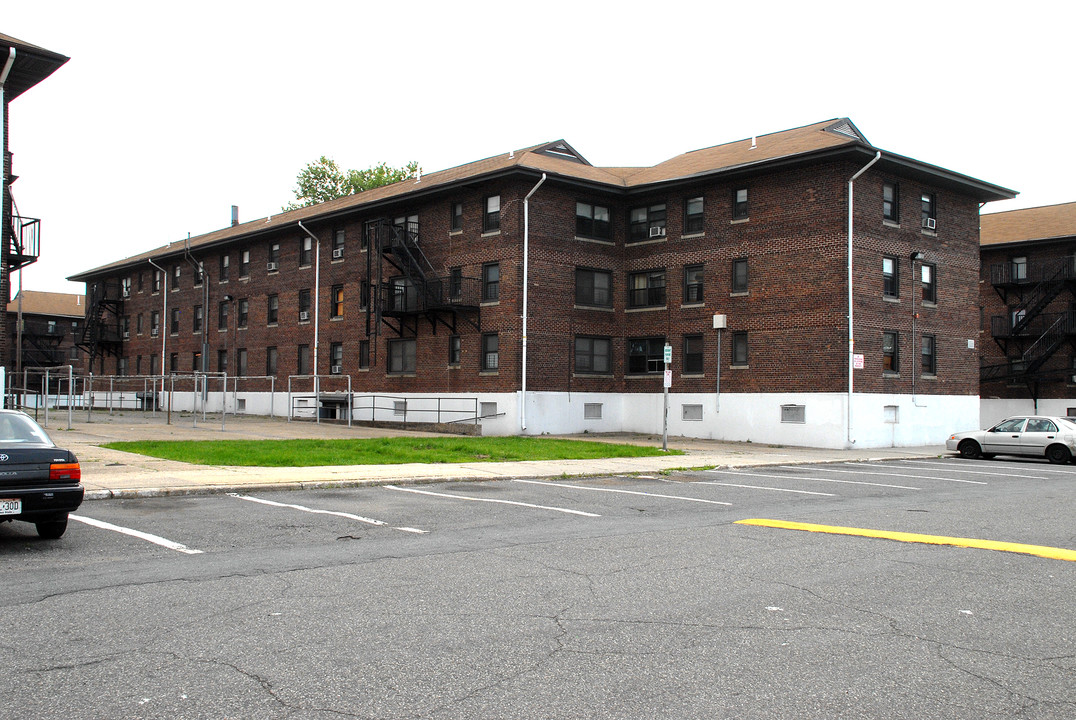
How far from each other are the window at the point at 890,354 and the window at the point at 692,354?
6393 mm

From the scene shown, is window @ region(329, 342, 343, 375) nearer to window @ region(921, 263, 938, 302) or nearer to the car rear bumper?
window @ region(921, 263, 938, 302)

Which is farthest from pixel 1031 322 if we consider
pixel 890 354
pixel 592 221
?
pixel 592 221

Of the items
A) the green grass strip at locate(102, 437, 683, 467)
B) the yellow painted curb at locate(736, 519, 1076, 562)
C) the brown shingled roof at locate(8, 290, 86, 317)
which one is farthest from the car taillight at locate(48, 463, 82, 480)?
the brown shingled roof at locate(8, 290, 86, 317)

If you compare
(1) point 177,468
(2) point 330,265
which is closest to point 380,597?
(1) point 177,468

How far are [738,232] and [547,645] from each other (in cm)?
2847

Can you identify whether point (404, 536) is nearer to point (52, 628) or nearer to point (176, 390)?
point (52, 628)

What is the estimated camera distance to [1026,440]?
26.1m

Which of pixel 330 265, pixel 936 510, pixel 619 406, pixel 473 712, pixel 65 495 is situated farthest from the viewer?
pixel 330 265

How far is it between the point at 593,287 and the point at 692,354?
4.63 metres

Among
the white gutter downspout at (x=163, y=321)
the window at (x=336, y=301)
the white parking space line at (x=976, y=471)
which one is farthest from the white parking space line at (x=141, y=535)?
the white gutter downspout at (x=163, y=321)

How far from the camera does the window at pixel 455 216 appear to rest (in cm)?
3569

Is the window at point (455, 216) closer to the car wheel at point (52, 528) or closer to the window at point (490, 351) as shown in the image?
the window at point (490, 351)

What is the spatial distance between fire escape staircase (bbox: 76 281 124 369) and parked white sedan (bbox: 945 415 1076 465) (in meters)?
50.0

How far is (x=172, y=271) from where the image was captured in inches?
2121
